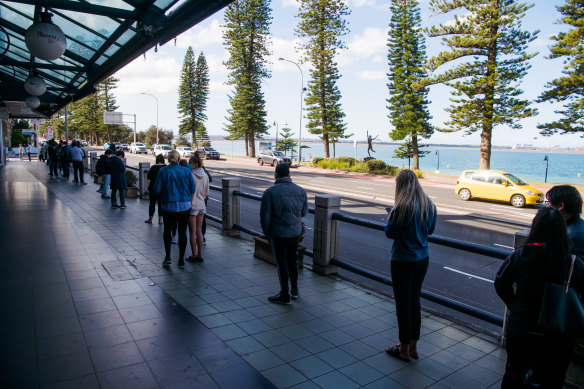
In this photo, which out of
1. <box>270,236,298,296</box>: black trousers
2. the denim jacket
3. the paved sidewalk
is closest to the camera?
the paved sidewalk

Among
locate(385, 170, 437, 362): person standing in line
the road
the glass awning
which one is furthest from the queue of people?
the road

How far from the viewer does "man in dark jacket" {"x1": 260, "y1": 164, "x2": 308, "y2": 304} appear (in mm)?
4891

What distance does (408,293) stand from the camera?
12.2 ft

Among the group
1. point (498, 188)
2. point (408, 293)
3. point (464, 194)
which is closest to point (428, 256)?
point (408, 293)

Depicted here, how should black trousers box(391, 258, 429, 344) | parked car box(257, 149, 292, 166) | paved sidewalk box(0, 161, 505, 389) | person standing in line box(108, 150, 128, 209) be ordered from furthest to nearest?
1. parked car box(257, 149, 292, 166)
2. person standing in line box(108, 150, 128, 209)
3. black trousers box(391, 258, 429, 344)
4. paved sidewalk box(0, 161, 505, 389)

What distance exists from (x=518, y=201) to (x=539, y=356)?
18.6 metres

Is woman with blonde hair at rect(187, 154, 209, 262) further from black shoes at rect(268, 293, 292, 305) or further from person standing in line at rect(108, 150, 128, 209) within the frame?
person standing in line at rect(108, 150, 128, 209)

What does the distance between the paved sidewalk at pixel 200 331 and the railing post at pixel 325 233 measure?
24 cm

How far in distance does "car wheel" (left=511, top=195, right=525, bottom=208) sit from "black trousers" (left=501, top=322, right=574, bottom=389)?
18506 mm

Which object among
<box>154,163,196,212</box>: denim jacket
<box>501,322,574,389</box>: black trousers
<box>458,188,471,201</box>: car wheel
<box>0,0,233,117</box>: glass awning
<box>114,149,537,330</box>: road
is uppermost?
<box>0,0,233,117</box>: glass awning

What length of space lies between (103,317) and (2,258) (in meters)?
3.41

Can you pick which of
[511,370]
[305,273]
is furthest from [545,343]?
[305,273]

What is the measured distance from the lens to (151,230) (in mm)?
9305

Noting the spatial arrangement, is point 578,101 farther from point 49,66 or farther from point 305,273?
point 49,66
